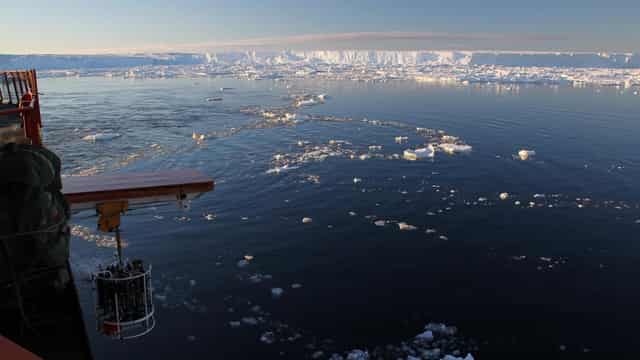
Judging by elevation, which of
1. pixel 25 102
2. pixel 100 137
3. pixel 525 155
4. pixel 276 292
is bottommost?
pixel 276 292

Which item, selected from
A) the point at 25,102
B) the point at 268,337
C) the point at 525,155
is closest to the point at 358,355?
the point at 268,337

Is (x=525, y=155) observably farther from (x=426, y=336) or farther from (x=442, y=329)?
(x=426, y=336)

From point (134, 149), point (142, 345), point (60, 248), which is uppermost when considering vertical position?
point (60, 248)

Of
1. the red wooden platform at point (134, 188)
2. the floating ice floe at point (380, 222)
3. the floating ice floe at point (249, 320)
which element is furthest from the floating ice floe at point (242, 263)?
the red wooden platform at point (134, 188)

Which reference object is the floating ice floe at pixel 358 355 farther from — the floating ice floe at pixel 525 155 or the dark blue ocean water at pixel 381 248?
the floating ice floe at pixel 525 155

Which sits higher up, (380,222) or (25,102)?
(25,102)

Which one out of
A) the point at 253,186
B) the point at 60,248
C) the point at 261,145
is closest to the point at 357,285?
the point at 60,248

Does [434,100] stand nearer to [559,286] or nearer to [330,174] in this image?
[330,174]

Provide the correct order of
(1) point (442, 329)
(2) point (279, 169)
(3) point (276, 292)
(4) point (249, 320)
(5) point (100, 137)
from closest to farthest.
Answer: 1. (1) point (442, 329)
2. (4) point (249, 320)
3. (3) point (276, 292)
4. (2) point (279, 169)
5. (5) point (100, 137)
